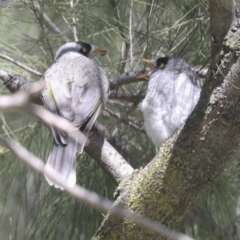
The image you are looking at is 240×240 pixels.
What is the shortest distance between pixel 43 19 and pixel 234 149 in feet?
3.68

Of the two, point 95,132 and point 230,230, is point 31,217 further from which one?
point 230,230

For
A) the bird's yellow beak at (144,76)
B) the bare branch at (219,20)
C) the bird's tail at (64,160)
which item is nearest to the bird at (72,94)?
the bird's tail at (64,160)

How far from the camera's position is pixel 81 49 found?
2475 mm

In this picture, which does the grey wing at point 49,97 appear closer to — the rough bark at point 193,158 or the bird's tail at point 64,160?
the bird's tail at point 64,160

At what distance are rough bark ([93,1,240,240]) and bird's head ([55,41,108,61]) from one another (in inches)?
37.1

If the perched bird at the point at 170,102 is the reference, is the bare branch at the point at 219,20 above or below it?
above

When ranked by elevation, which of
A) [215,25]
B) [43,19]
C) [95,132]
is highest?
[215,25]

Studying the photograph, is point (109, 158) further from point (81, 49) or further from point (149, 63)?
point (81, 49)

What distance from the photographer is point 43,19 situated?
2275 mm

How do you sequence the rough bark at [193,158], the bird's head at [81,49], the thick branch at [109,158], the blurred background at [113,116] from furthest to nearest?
1. the bird's head at [81,49]
2. the blurred background at [113,116]
3. the thick branch at [109,158]
4. the rough bark at [193,158]

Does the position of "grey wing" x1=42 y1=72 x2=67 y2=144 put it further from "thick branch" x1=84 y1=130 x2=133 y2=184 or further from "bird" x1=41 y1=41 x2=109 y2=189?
"thick branch" x1=84 y1=130 x2=133 y2=184

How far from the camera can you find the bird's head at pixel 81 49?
7.89 ft

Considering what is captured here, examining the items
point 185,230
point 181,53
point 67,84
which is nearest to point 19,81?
point 67,84

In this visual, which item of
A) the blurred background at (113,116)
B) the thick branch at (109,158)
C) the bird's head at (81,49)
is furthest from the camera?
the bird's head at (81,49)
